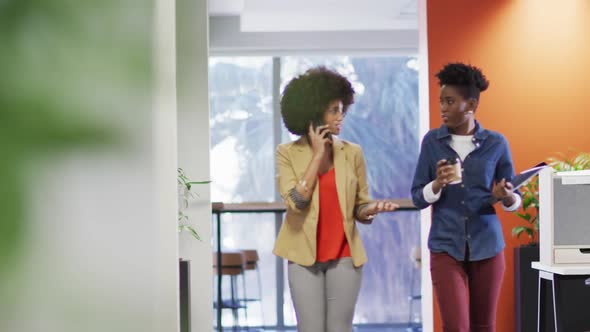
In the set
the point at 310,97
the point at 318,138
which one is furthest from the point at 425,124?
the point at 318,138

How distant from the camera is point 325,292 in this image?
3398 mm

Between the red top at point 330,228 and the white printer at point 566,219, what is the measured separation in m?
0.90

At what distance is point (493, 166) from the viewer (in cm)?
386

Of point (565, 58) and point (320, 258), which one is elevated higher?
point (565, 58)

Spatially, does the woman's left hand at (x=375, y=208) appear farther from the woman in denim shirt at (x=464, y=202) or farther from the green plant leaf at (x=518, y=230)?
the green plant leaf at (x=518, y=230)

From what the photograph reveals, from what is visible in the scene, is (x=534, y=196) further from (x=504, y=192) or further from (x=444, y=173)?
(x=444, y=173)

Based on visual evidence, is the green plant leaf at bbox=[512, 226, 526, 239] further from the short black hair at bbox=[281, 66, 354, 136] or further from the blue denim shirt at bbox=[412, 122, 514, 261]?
the short black hair at bbox=[281, 66, 354, 136]

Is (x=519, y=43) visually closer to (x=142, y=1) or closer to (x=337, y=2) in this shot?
(x=337, y=2)

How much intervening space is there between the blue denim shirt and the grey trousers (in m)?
0.61

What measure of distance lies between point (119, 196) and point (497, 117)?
5524 mm

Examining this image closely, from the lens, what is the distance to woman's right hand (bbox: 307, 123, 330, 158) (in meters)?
3.43

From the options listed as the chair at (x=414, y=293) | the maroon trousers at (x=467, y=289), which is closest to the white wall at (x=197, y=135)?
the maroon trousers at (x=467, y=289)

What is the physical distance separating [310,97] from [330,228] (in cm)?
61

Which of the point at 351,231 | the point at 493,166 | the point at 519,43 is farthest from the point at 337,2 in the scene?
the point at 351,231
